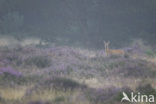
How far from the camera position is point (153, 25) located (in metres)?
28.2

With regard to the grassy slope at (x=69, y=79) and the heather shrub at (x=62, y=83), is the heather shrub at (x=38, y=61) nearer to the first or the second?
the grassy slope at (x=69, y=79)

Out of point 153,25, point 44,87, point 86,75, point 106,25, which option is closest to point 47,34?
point 106,25

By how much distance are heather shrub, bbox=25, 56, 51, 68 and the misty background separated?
39.5 feet

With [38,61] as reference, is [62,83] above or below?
below

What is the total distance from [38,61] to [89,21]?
15010 millimetres

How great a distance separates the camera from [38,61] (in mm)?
14828

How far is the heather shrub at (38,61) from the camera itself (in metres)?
14.6

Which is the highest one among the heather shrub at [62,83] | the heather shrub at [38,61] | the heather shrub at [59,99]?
the heather shrub at [38,61]

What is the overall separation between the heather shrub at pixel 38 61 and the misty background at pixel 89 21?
12038 mm

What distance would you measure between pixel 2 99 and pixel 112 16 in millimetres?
22049

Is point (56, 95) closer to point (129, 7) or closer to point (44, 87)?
point (44, 87)

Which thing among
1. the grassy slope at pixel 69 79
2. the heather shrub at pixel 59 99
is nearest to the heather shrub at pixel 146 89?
the grassy slope at pixel 69 79

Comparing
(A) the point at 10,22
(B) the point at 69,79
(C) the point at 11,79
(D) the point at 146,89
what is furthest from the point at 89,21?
(D) the point at 146,89

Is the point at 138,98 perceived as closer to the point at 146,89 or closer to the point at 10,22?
the point at 146,89
